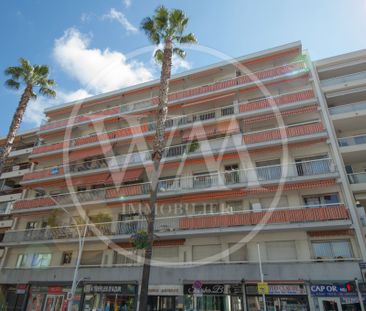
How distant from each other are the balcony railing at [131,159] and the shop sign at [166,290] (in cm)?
913

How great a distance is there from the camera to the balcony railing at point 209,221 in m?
16.1

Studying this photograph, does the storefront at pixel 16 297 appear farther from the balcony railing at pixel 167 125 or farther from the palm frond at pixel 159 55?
the palm frond at pixel 159 55

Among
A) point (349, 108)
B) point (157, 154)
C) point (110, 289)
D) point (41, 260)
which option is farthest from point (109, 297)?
point (349, 108)

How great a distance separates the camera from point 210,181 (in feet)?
A: 65.1

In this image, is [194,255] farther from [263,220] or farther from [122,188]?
[122,188]

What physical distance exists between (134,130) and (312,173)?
14.5 meters

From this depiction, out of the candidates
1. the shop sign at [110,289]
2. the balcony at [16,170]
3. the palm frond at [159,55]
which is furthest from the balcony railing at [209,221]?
the palm frond at [159,55]

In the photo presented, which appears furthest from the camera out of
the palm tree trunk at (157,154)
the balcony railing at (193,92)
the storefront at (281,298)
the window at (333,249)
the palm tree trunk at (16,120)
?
the balcony railing at (193,92)

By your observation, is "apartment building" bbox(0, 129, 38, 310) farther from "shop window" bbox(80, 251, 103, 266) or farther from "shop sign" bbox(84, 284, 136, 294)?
"shop sign" bbox(84, 284, 136, 294)

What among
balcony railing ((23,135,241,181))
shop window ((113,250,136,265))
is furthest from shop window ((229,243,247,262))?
shop window ((113,250,136,265))

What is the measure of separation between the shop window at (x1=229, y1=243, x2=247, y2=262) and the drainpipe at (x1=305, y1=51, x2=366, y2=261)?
21.0ft

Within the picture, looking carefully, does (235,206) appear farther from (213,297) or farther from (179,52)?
(179,52)

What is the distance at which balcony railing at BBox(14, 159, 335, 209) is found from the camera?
18.1 metres

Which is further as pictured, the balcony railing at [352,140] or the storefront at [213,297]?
the balcony railing at [352,140]
